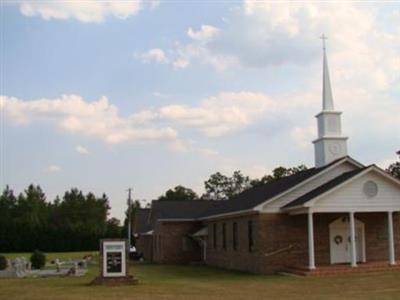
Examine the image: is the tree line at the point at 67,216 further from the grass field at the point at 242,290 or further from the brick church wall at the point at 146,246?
the grass field at the point at 242,290

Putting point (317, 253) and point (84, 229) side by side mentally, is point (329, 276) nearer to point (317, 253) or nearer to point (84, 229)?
point (317, 253)

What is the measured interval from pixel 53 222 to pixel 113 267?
8972 centimetres

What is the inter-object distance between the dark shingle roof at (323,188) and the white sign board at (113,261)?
8.74m

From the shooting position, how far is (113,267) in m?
25.8

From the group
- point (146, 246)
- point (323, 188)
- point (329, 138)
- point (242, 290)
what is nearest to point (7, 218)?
point (146, 246)

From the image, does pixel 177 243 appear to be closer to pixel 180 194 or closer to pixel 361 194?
pixel 361 194

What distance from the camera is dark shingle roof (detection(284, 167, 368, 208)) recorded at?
29625 millimetres

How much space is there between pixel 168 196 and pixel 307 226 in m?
73.4

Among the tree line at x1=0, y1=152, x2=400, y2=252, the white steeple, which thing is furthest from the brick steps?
the tree line at x1=0, y1=152, x2=400, y2=252

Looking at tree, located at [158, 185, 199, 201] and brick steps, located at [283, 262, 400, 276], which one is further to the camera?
tree, located at [158, 185, 199, 201]

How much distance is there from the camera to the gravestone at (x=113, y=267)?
25.5 m

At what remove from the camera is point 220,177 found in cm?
11012

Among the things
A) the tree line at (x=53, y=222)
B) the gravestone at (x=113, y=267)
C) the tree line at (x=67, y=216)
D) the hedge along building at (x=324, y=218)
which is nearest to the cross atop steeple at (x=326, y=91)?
the hedge along building at (x=324, y=218)

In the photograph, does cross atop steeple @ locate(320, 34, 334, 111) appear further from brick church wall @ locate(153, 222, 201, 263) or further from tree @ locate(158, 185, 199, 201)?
tree @ locate(158, 185, 199, 201)
